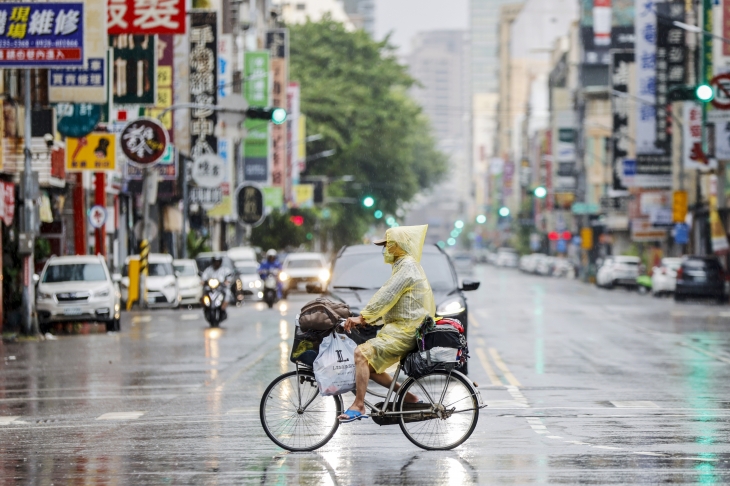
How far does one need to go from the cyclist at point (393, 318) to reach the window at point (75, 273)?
20810 millimetres

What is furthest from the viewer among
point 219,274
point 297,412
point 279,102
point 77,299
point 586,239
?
point 586,239

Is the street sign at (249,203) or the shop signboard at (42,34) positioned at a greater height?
the shop signboard at (42,34)

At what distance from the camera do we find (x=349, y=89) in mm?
90938

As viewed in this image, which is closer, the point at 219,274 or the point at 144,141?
the point at 219,274

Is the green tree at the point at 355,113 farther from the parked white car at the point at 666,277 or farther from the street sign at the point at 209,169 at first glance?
the parked white car at the point at 666,277

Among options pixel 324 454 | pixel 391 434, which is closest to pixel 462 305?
pixel 391 434

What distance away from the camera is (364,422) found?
1355 centimetres

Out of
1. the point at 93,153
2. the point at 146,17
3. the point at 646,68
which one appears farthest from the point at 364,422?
the point at 646,68

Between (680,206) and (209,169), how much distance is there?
2355cm

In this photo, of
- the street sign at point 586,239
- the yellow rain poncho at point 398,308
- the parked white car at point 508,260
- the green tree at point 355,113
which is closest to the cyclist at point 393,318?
the yellow rain poncho at point 398,308

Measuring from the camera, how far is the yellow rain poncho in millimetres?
11117

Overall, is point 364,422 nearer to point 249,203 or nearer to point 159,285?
point 159,285

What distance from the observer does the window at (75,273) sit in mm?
31406

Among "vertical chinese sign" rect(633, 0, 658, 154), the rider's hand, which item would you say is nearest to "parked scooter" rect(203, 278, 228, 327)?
the rider's hand
